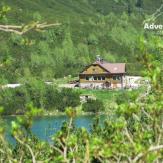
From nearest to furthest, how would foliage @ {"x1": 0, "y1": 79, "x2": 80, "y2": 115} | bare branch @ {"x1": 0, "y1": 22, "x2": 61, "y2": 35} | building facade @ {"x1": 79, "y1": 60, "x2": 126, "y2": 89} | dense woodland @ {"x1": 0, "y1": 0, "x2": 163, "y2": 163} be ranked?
dense woodland @ {"x1": 0, "y1": 0, "x2": 163, "y2": 163}, bare branch @ {"x1": 0, "y1": 22, "x2": 61, "y2": 35}, foliage @ {"x1": 0, "y1": 79, "x2": 80, "y2": 115}, building facade @ {"x1": 79, "y1": 60, "x2": 126, "y2": 89}

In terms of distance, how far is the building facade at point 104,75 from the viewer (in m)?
151

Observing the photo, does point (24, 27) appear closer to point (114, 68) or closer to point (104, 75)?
point (114, 68)

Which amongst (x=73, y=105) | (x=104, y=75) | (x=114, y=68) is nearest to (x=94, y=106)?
(x=73, y=105)

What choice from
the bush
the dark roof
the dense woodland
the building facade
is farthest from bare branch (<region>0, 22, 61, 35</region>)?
the building facade

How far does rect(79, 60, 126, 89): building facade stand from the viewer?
151m

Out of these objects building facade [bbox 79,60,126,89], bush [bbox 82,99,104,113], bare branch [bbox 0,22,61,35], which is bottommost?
bush [bbox 82,99,104,113]

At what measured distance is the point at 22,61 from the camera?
181875mm

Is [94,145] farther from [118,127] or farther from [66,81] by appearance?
[66,81]

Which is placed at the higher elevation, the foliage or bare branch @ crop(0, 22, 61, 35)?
bare branch @ crop(0, 22, 61, 35)

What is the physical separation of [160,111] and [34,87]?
140466 mm

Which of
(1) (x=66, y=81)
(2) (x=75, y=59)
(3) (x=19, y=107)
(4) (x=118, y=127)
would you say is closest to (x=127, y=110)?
(4) (x=118, y=127)

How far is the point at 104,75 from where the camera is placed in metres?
152

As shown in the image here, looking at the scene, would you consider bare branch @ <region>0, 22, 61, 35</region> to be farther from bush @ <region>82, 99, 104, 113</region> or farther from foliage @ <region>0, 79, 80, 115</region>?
foliage @ <region>0, 79, 80, 115</region>

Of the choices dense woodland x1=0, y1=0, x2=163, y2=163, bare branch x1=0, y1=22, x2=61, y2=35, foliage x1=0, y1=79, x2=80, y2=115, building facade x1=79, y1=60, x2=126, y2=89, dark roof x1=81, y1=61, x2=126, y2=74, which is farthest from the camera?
building facade x1=79, y1=60, x2=126, y2=89
